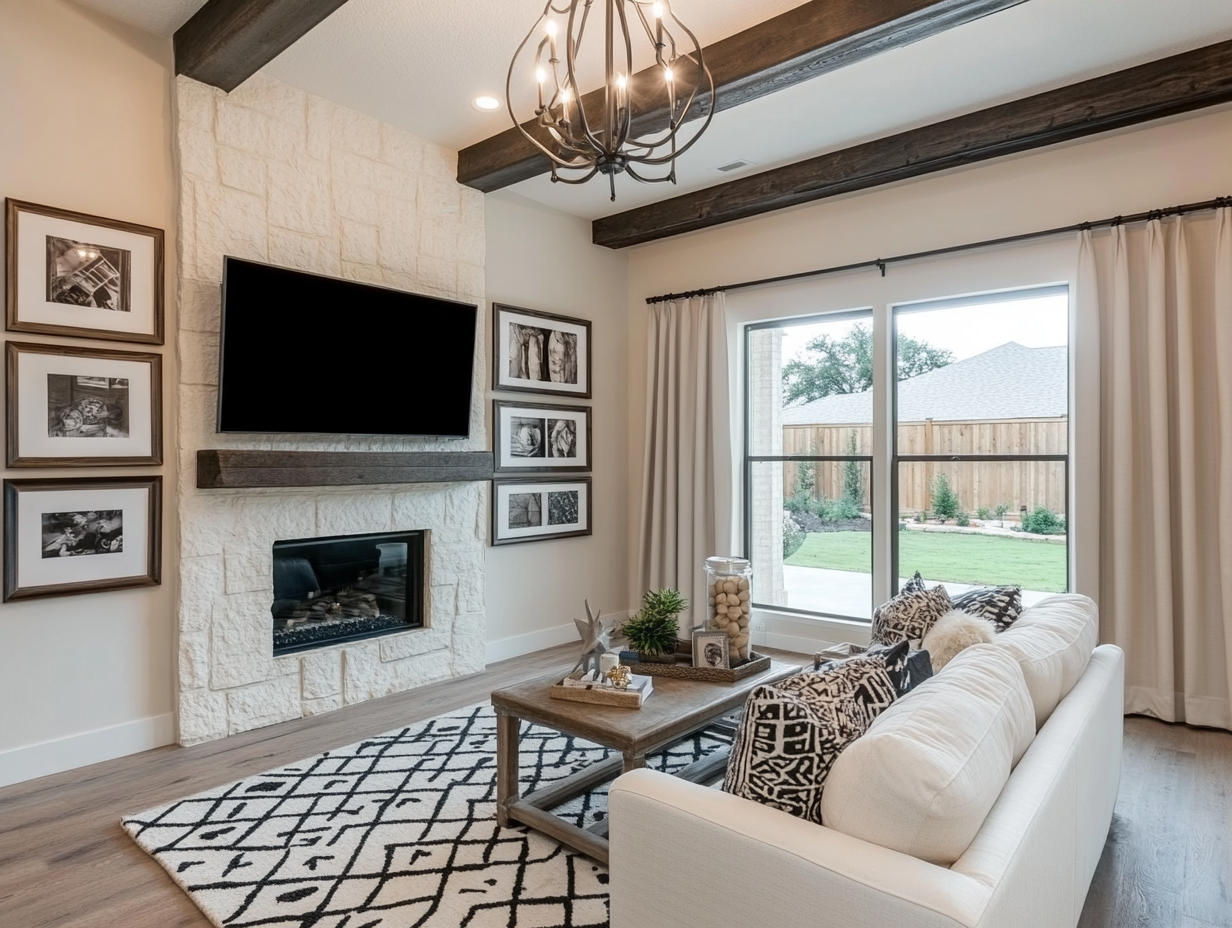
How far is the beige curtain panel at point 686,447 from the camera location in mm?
5086

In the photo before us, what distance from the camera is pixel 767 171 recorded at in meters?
4.60

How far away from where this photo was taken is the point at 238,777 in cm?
296

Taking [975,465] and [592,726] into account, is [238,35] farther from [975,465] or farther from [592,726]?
[975,465]

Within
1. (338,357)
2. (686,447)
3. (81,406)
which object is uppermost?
(338,357)

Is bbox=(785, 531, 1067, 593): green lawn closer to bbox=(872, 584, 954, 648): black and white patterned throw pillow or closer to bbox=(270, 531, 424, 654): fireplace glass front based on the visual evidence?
bbox=(872, 584, 954, 648): black and white patterned throw pillow

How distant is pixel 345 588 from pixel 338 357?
122 cm

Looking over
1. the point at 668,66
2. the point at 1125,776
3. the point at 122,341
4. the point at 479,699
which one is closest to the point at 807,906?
the point at 668,66

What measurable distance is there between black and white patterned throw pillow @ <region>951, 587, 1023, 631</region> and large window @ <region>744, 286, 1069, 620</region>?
65.6 inches

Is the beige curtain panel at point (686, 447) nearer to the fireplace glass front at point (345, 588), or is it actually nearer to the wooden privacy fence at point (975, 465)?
the wooden privacy fence at point (975, 465)

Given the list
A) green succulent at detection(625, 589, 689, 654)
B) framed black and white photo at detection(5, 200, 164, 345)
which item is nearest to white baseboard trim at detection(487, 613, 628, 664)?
green succulent at detection(625, 589, 689, 654)

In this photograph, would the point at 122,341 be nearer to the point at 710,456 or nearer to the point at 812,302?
the point at 710,456

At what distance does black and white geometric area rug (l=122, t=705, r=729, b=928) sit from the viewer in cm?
209

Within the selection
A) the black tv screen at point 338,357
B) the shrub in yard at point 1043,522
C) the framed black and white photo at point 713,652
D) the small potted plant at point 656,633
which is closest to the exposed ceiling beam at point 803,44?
the black tv screen at point 338,357

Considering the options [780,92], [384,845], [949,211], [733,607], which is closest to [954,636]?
[733,607]
